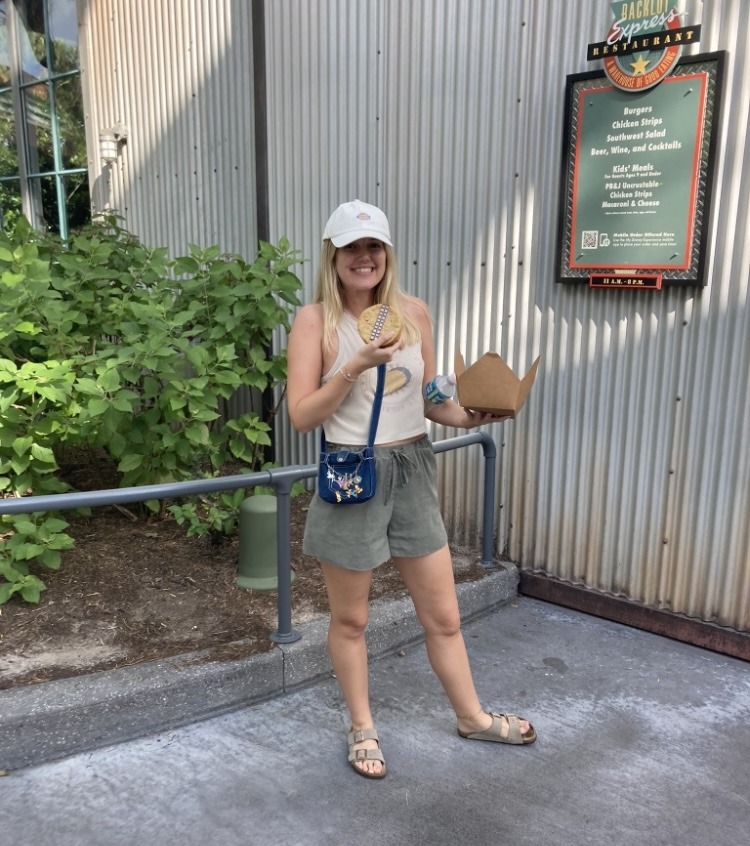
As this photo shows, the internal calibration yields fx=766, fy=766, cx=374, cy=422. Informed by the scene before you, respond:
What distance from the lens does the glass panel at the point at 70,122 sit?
9141 mm

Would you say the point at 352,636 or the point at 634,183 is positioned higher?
the point at 634,183

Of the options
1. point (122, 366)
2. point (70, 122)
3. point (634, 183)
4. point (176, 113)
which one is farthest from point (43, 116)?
point (634, 183)

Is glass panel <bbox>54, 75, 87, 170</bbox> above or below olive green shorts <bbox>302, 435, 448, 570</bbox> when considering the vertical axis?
above

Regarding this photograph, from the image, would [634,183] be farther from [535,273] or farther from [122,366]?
[122,366]

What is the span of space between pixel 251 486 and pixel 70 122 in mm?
7919

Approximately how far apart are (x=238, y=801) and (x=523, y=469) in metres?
2.44

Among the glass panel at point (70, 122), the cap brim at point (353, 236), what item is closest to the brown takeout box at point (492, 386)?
the cap brim at point (353, 236)

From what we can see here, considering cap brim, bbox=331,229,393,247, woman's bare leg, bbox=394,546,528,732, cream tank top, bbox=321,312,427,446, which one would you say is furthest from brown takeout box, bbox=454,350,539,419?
woman's bare leg, bbox=394,546,528,732

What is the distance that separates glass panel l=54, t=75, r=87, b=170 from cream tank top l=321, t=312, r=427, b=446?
7.86 m

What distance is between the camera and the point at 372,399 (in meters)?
2.60

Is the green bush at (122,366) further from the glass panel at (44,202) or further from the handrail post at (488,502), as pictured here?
the glass panel at (44,202)

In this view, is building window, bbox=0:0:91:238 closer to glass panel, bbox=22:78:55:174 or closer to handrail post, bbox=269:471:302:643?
glass panel, bbox=22:78:55:174

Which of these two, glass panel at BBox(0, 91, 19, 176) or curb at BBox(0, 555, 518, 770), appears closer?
curb at BBox(0, 555, 518, 770)

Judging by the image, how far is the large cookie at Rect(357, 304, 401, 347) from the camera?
2373 mm
